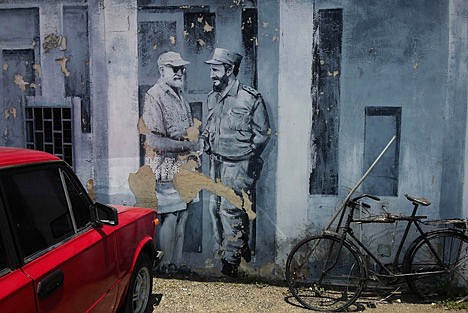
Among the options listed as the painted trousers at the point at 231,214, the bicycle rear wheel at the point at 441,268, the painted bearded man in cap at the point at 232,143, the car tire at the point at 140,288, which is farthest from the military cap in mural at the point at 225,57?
the bicycle rear wheel at the point at 441,268

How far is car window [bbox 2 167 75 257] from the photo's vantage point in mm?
2529

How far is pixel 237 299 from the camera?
5.02 m

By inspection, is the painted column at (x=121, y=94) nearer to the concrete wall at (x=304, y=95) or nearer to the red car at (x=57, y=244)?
the concrete wall at (x=304, y=95)

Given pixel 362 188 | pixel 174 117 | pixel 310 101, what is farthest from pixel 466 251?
pixel 174 117

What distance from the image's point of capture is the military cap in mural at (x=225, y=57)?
5253 millimetres

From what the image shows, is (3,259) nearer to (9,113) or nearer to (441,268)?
(9,113)

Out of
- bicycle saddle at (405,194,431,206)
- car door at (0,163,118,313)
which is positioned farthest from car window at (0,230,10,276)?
bicycle saddle at (405,194,431,206)

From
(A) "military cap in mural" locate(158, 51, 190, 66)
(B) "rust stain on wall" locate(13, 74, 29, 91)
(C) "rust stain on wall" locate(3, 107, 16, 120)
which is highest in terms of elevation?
(A) "military cap in mural" locate(158, 51, 190, 66)

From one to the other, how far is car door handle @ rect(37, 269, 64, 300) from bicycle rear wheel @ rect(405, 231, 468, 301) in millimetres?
3691

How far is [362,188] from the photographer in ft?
16.7

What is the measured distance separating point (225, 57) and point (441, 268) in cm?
338

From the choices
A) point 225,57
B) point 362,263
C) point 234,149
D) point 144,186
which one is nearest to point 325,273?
point 362,263

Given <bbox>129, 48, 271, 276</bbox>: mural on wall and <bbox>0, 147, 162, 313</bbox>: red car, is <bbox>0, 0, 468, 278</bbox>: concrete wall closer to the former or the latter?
<bbox>129, 48, 271, 276</bbox>: mural on wall

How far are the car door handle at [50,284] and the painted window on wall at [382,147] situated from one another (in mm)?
3532
